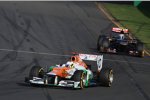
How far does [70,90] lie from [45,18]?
21.0 m

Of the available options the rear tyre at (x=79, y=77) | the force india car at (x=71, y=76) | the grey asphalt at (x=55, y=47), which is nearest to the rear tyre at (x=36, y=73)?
the force india car at (x=71, y=76)

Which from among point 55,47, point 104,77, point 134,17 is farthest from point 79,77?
point 134,17

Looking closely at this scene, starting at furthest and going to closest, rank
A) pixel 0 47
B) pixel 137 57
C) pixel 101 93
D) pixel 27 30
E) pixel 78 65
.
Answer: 1. pixel 27 30
2. pixel 137 57
3. pixel 0 47
4. pixel 78 65
5. pixel 101 93

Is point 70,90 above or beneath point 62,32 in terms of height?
beneath

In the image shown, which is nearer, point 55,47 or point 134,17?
point 55,47

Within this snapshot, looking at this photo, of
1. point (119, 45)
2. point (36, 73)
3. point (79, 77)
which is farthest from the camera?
point (119, 45)

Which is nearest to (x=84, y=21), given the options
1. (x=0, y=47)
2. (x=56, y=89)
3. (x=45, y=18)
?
(x=45, y=18)

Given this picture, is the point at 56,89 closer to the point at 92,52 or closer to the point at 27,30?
the point at 92,52

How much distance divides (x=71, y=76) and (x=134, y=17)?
83.6 ft

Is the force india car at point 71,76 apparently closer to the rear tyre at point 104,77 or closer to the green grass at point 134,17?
the rear tyre at point 104,77

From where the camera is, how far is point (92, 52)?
30.6 meters

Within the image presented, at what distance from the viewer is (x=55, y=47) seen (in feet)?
99.2

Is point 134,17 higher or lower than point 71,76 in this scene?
higher

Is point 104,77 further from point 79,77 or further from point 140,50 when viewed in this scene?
point 140,50
